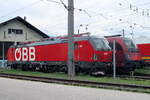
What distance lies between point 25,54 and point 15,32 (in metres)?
18.4

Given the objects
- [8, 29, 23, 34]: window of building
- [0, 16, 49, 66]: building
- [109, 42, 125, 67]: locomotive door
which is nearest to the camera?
[109, 42, 125, 67]: locomotive door

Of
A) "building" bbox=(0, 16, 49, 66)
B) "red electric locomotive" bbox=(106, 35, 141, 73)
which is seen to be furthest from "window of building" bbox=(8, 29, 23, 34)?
"red electric locomotive" bbox=(106, 35, 141, 73)

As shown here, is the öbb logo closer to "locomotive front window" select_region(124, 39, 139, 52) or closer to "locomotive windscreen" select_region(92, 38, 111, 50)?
"locomotive windscreen" select_region(92, 38, 111, 50)

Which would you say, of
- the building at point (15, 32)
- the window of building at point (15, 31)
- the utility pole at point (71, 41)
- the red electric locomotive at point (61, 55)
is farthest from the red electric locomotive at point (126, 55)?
the window of building at point (15, 31)

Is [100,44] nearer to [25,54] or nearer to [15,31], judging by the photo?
[25,54]

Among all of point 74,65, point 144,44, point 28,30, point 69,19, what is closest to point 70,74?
point 74,65

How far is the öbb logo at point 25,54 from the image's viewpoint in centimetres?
2628

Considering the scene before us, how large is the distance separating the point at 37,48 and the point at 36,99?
16.3m

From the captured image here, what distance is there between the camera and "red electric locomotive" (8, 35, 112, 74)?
1969 centimetres

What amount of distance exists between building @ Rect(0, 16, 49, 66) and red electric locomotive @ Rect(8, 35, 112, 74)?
45.6 feet

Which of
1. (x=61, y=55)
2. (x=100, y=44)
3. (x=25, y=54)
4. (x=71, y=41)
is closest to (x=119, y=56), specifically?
(x=100, y=44)

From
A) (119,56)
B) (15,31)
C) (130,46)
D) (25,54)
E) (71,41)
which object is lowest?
(119,56)

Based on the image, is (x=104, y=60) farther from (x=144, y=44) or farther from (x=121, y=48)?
(x=144, y=44)

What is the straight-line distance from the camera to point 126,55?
827 inches
